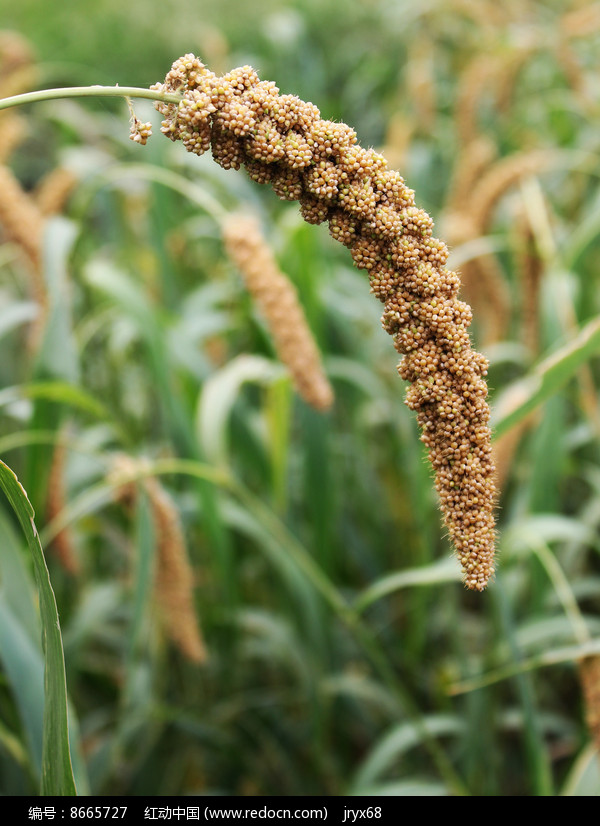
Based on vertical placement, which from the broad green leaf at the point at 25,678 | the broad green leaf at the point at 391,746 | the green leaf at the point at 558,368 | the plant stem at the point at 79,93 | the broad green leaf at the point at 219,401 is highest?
the plant stem at the point at 79,93

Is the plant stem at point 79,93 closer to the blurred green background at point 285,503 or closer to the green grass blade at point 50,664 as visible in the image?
the green grass blade at point 50,664

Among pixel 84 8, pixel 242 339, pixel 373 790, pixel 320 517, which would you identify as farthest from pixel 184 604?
pixel 84 8

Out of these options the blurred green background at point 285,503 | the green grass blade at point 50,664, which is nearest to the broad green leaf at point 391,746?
the blurred green background at point 285,503

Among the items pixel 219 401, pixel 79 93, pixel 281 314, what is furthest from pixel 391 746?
pixel 79 93

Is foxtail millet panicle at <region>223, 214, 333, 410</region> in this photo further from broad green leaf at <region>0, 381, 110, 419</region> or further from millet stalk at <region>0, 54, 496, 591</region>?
millet stalk at <region>0, 54, 496, 591</region>

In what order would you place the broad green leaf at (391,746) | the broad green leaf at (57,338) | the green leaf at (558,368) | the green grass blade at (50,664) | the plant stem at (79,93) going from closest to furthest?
the plant stem at (79,93) → the green grass blade at (50,664) → the green leaf at (558,368) → the broad green leaf at (57,338) → the broad green leaf at (391,746)

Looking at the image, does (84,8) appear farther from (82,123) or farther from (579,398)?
(579,398)
